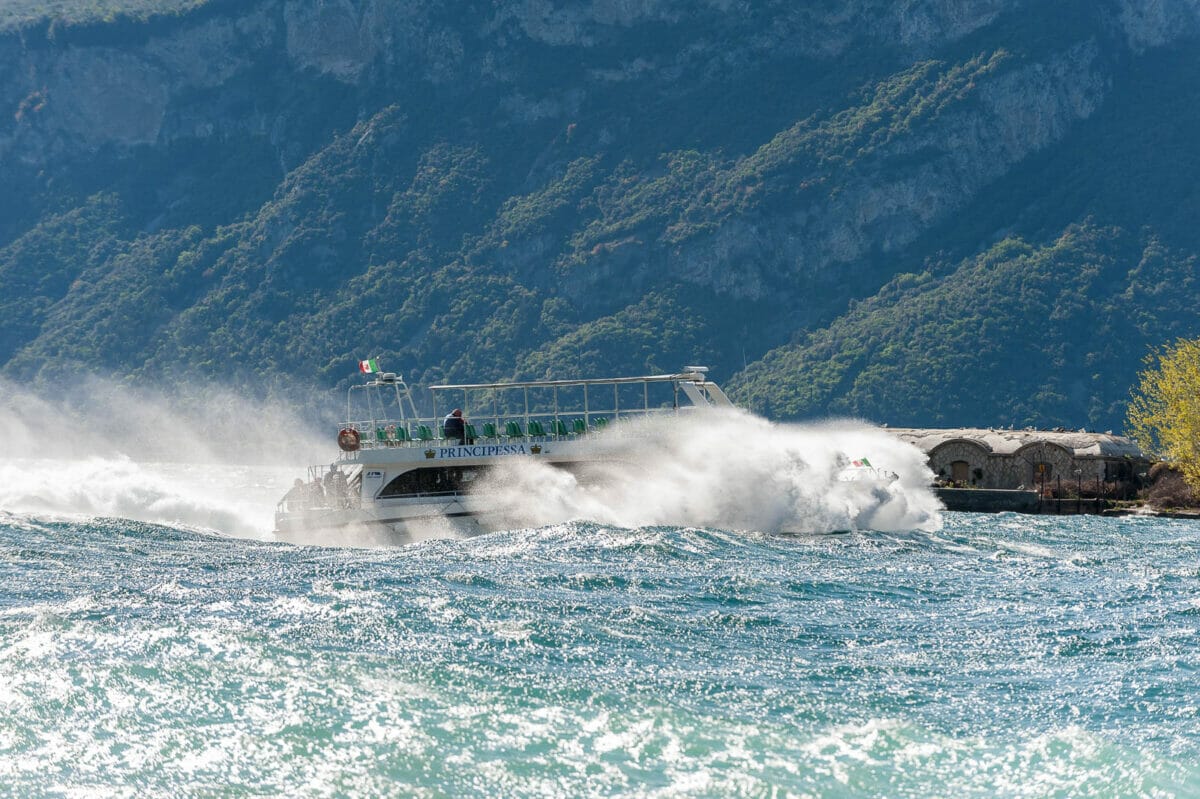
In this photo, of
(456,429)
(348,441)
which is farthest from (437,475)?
(348,441)

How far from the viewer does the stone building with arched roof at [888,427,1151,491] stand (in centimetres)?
6488

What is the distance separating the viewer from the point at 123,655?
75.1 ft

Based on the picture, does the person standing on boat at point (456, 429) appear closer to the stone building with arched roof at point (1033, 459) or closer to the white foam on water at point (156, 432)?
the stone building with arched roof at point (1033, 459)

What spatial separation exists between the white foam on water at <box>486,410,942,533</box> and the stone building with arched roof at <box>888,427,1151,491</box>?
71.3ft

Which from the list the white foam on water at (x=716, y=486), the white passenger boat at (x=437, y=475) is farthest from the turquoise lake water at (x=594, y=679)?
the white passenger boat at (x=437, y=475)

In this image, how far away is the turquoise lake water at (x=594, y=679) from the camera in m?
18.5

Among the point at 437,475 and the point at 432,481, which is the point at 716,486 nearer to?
the point at 437,475

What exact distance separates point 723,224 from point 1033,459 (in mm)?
97469

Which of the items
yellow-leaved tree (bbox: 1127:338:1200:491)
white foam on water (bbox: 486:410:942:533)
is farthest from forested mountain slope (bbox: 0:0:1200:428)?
white foam on water (bbox: 486:410:942:533)

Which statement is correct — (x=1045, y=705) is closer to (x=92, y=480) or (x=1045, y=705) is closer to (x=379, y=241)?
(x=92, y=480)

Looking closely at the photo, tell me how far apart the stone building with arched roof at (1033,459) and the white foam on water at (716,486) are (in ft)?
71.3

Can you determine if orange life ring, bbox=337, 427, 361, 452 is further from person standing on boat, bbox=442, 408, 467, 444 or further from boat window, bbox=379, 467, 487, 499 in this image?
person standing on boat, bbox=442, 408, 467, 444

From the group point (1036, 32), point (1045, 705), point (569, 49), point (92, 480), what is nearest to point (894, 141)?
point (1036, 32)

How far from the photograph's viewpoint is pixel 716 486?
4241 cm
